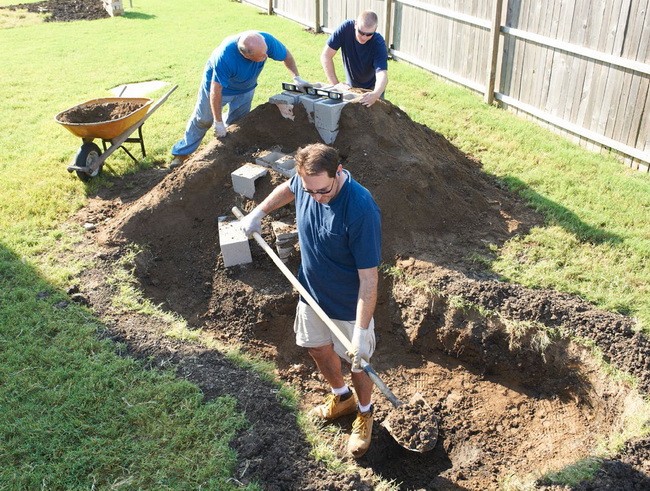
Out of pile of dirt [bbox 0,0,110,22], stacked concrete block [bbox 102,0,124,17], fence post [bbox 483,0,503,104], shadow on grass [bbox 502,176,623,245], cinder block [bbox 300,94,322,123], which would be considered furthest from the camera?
pile of dirt [bbox 0,0,110,22]

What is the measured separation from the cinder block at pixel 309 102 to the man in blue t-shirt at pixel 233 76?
18 centimetres

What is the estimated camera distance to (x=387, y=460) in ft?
14.7

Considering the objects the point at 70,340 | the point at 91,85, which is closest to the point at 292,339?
the point at 70,340

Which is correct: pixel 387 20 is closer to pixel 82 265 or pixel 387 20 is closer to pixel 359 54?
pixel 359 54

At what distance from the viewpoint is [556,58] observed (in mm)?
8531

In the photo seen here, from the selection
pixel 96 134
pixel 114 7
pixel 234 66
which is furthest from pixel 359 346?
pixel 114 7

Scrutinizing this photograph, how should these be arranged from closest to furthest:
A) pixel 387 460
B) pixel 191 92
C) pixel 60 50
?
pixel 387 460
pixel 191 92
pixel 60 50

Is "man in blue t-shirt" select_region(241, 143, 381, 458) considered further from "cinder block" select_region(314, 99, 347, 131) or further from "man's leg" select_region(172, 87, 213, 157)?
"man's leg" select_region(172, 87, 213, 157)

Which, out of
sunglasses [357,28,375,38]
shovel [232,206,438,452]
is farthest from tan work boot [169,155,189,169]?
shovel [232,206,438,452]

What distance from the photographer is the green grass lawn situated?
389 cm

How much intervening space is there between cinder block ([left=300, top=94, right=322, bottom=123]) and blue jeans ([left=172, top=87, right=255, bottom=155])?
3.34 feet

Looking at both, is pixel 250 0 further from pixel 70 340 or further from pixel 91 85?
pixel 70 340

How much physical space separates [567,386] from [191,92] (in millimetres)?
8968

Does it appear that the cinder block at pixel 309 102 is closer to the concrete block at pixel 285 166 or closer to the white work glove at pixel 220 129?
the concrete block at pixel 285 166
